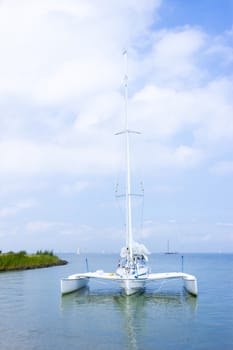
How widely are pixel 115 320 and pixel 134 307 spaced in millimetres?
4444

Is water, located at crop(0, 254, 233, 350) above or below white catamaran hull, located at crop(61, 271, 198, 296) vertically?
below

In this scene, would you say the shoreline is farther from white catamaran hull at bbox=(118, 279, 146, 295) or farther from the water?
white catamaran hull at bbox=(118, 279, 146, 295)

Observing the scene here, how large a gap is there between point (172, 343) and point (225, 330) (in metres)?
4.02

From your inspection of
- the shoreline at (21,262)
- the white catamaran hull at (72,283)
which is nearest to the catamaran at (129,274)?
the white catamaran hull at (72,283)

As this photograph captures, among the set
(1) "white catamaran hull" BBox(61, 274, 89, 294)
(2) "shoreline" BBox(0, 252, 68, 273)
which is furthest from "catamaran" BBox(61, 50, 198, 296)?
(2) "shoreline" BBox(0, 252, 68, 273)

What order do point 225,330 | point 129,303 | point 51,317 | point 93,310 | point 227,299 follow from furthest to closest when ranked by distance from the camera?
point 227,299
point 129,303
point 93,310
point 51,317
point 225,330

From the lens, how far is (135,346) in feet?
55.9

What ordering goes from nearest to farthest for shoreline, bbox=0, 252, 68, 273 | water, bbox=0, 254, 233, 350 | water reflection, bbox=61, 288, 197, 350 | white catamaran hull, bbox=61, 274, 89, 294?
water, bbox=0, 254, 233, 350
water reflection, bbox=61, 288, 197, 350
white catamaran hull, bbox=61, 274, 89, 294
shoreline, bbox=0, 252, 68, 273

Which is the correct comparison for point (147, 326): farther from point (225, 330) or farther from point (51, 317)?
point (51, 317)

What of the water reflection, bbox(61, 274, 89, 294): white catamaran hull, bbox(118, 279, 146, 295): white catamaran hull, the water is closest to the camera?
the water

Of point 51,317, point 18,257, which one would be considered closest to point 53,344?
point 51,317

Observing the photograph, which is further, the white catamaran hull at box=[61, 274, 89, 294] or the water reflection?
the white catamaran hull at box=[61, 274, 89, 294]

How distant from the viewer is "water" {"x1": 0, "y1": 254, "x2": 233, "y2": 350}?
1775 centimetres

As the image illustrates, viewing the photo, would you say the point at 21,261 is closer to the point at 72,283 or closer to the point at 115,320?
the point at 72,283
